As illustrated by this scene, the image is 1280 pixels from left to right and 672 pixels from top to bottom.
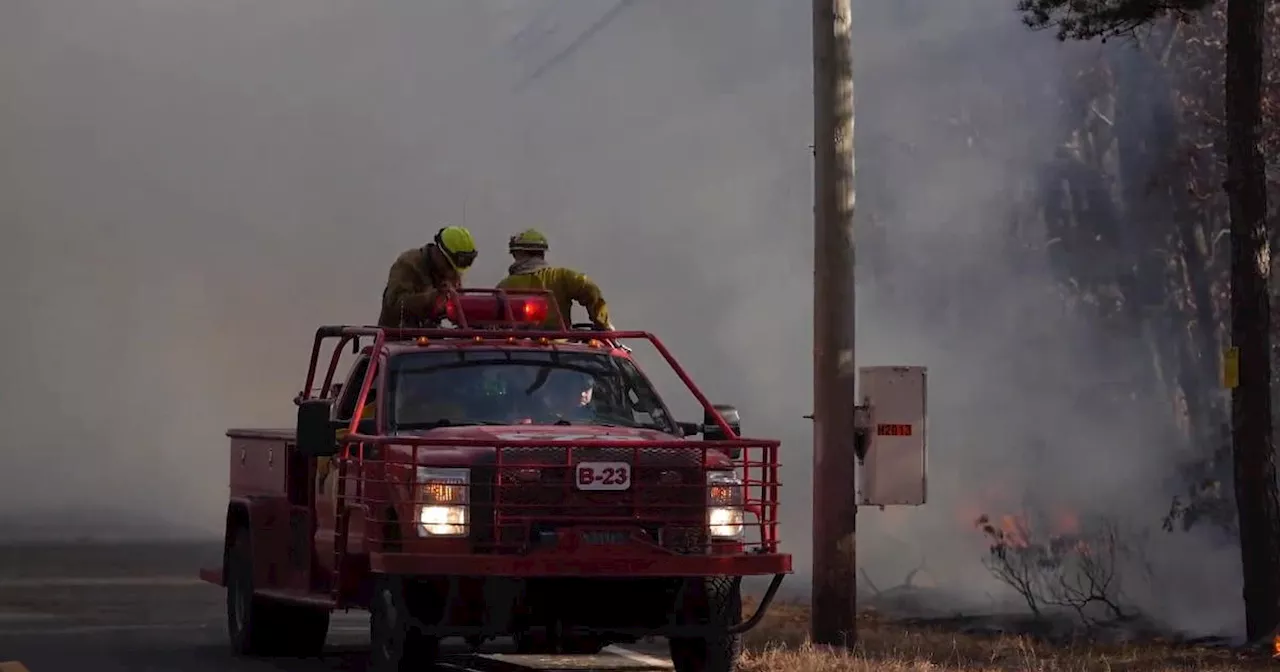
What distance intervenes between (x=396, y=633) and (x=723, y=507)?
1530 mm

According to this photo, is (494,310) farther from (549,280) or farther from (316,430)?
(549,280)

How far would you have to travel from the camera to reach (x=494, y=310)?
11945 millimetres

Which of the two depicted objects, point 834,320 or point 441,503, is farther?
point 834,320

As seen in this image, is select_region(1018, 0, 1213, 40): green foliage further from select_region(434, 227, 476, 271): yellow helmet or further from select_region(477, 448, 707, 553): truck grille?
select_region(477, 448, 707, 553): truck grille

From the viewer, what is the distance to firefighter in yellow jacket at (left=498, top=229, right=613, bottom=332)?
13414mm

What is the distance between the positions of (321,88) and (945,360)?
359 inches

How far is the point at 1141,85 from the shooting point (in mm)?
29141

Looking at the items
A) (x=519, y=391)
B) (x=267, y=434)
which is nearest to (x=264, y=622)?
(x=267, y=434)

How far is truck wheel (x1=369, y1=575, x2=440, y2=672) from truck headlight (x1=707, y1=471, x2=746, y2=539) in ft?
4.38

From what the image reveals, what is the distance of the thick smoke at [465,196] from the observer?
1173 inches

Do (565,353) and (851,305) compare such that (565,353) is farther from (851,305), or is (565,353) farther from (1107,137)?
(1107,137)

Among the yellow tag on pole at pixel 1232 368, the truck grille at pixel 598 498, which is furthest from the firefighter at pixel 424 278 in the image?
the yellow tag on pole at pixel 1232 368

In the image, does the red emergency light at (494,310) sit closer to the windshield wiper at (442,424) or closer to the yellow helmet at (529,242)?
the windshield wiper at (442,424)

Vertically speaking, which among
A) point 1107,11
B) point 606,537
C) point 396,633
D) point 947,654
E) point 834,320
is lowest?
point 947,654
